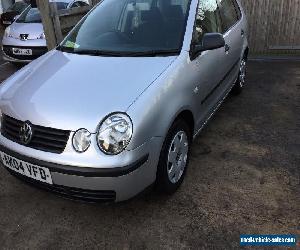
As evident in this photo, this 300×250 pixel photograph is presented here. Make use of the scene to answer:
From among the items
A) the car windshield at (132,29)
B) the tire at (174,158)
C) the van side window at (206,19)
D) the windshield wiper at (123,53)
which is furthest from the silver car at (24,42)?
the tire at (174,158)

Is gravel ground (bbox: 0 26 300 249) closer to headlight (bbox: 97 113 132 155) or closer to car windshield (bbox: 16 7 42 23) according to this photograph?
headlight (bbox: 97 113 132 155)

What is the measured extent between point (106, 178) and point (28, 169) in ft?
2.05

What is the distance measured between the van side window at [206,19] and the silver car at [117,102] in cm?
1

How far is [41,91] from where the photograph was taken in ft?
8.84

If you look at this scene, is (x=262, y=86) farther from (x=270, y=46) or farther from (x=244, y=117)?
(x=270, y=46)

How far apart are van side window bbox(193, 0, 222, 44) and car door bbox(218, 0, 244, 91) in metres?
0.18

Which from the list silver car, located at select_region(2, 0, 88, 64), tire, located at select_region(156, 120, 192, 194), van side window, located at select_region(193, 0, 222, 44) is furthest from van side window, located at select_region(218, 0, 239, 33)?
silver car, located at select_region(2, 0, 88, 64)

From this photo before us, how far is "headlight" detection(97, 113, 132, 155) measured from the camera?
2.29m

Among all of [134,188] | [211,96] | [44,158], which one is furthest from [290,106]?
[44,158]

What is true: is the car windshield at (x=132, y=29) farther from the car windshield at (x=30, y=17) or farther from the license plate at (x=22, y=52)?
the car windshield at (x=30, y=17)

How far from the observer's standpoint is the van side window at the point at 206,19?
322cm

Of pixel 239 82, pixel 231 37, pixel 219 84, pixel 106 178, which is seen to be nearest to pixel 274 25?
pixel 239 82

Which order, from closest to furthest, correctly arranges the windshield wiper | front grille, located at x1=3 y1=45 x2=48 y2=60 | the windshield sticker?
the windshield wiper
the windshield sticker
front grille, located at x1=3 y1=45 x2=48 y2=60

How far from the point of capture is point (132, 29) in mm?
Result: 3332
